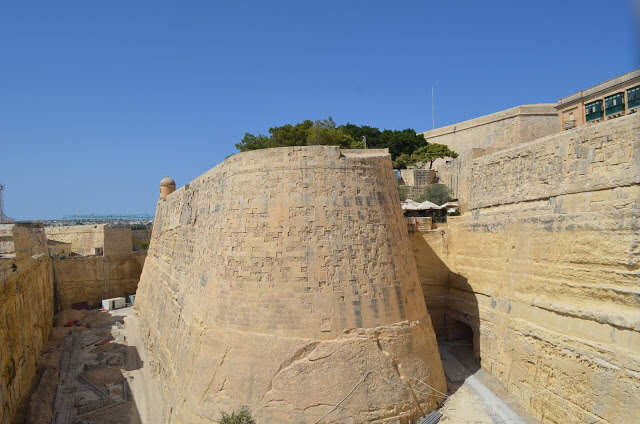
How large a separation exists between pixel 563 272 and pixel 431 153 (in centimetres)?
2207

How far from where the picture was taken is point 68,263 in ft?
80.9

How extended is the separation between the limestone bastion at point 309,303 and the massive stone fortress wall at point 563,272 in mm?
2159

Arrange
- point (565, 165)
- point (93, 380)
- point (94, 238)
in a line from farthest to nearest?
1. point (94, 238)
2. point (93, 380)
3. point (565, 165)

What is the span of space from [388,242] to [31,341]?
39.3 feet

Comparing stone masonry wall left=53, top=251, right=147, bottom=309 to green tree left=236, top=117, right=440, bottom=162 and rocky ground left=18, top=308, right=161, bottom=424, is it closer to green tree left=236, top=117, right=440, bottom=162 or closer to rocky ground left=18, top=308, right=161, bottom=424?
rocky ground left=18, top=308, right=161, bottom=424

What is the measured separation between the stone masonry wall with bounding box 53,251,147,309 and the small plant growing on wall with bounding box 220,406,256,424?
20758 millimetres

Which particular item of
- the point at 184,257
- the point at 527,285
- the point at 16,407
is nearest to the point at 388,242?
the point at 527,285

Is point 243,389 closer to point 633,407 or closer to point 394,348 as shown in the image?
point 394,348

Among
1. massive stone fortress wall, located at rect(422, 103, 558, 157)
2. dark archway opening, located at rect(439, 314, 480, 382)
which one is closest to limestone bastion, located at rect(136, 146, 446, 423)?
dark archway opening, located at rect(439, 314, 480, 382)

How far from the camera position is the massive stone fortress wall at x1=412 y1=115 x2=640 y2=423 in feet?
24.3

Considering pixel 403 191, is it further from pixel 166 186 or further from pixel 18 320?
pixel 18 320

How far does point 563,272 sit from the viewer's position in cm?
870

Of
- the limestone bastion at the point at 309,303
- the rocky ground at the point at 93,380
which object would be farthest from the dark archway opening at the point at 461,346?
the rocky ground at the point at 93,380

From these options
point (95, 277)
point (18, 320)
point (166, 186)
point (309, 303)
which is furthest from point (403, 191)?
point (95, 277)
